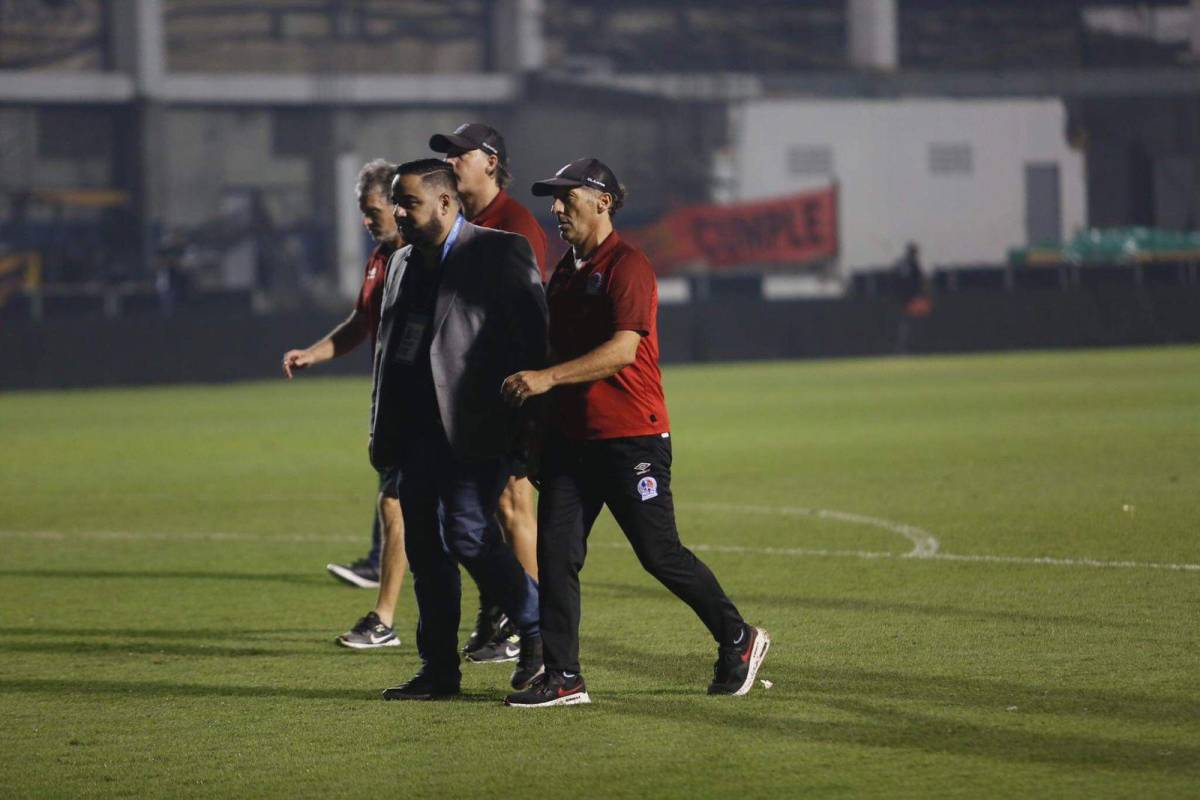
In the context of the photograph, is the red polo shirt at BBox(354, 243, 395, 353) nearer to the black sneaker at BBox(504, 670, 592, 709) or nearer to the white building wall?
the black sneaker at BBox(504, 670, 592, 709)

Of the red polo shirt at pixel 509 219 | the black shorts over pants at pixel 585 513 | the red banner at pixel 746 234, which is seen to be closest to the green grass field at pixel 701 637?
the black shorts over pants at pixel 585 513

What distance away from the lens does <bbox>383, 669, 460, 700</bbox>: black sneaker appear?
740 cm

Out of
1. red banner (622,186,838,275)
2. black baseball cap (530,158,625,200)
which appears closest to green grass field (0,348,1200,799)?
black baseball cap (530,158,625,200)

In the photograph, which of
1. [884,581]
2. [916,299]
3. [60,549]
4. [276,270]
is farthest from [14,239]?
[884,581]

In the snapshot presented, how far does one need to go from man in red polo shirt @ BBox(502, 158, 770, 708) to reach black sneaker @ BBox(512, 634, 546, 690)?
369 mm

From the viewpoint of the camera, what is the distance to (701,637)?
28.5 ft

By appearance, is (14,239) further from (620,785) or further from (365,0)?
(620,785)

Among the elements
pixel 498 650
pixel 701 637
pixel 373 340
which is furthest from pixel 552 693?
pixel 373 340

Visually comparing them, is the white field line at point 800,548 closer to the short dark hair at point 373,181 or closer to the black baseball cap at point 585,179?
the short dark hair at point 373,181

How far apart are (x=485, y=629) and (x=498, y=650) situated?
11 centimetres

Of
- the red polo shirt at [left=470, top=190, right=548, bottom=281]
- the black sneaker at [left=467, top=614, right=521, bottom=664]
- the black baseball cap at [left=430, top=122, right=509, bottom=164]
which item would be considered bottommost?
the black sneaker at [left=467, top=614, right=521, bottom=664]

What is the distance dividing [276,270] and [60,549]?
129 ft

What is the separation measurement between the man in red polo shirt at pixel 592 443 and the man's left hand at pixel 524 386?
0.44ft

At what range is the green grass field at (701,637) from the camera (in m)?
6.18
